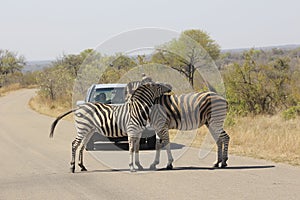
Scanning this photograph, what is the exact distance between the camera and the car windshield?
43.7 ft

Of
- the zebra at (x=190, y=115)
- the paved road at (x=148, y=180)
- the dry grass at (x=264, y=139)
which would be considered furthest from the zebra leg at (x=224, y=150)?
the dry grass at (x=264, y=139)

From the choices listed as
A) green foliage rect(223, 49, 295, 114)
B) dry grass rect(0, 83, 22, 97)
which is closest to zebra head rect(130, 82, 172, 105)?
green foliage rect(223, 49, 295, 114)

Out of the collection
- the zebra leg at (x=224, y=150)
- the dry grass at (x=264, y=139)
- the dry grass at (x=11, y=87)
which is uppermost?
the zebra leg at (x=224, y=150)

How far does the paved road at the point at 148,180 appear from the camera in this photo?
786cm

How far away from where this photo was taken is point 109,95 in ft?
46.0

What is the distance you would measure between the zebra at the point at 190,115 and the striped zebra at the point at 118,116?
0.83 ft

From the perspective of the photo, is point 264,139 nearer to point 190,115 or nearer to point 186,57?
point 190,115

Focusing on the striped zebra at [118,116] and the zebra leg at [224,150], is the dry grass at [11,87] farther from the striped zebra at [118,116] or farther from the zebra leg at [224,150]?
the zebra leg at [224,150]

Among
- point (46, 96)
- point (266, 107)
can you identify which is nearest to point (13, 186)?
point (266, 107)

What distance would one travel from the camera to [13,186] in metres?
8.88

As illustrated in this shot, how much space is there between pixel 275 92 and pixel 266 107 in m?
0.74

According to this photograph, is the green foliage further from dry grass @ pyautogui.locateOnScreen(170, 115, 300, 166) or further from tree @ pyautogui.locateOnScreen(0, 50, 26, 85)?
tree @ pyautogui.locateOnScreen(0, 50, 26, 85)

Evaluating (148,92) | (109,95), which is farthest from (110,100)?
(148,92)

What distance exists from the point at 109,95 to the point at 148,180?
5.36 metres
